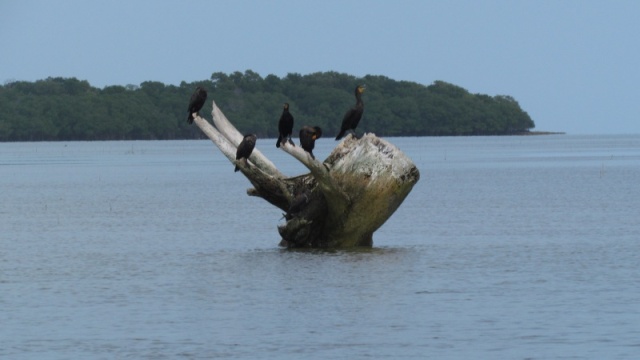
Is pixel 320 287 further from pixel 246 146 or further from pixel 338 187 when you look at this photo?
pixel 246 146

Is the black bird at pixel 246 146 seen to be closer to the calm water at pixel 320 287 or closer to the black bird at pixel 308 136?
the black bird at pixel 308 136

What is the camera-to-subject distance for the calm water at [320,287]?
52.7 ft

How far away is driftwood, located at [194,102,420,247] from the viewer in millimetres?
24844

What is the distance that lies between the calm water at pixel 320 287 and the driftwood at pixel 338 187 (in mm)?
581

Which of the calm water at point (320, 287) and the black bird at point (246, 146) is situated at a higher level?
the black bird at point (246, 146)

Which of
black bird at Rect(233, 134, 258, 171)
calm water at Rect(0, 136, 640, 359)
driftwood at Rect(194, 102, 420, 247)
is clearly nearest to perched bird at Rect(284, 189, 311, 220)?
driftwood at Rect(194, 102, 420, 247)

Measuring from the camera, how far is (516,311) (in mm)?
18406

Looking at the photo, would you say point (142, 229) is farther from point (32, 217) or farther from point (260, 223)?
point (32, 217)

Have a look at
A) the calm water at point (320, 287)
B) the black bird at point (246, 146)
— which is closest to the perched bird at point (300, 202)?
the calm water at point (320, 287)

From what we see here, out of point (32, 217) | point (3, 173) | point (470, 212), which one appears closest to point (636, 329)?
point (470, 212)

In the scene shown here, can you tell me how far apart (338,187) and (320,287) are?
12.7 ft

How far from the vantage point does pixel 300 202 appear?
25141 millimetres

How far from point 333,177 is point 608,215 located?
16187 millimetres

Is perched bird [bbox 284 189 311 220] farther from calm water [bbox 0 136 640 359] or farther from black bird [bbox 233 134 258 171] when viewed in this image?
black bird [bbox 233 134 258 171]
